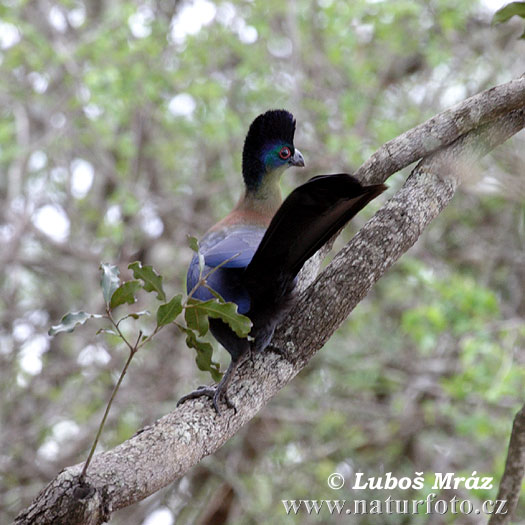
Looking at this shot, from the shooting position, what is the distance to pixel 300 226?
1.95m

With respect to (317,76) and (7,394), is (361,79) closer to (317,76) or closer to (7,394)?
(317,76)

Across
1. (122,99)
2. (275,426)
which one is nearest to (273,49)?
(122,99)

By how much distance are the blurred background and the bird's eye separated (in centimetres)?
222

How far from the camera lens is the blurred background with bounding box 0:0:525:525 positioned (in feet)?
18.2

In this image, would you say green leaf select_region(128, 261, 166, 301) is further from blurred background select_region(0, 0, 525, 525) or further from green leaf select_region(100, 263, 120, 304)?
blurred background select_region(0, 0, 525, 525)

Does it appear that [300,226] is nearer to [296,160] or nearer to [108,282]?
[108,282]

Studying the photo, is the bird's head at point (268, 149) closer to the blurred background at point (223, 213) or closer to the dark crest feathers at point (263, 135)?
the dark crest feathers at point (263, 135)

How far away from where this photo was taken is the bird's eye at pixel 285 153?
2.99m

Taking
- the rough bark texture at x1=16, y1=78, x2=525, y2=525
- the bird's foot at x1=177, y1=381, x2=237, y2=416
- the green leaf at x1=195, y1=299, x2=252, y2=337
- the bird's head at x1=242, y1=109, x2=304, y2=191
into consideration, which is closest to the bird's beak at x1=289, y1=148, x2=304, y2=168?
the bird's head at x1=242, y1=109, x2=304, y2=191

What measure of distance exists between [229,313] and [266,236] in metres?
0.35

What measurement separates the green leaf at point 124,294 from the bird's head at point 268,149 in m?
1.26

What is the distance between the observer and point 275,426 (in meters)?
5.89

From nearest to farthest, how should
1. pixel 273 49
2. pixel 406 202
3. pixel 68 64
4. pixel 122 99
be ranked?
1. pixel 406 202
2. pixel 122 99
3. pixel 68 64
4. pixel 273 49

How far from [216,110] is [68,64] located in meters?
1.44
